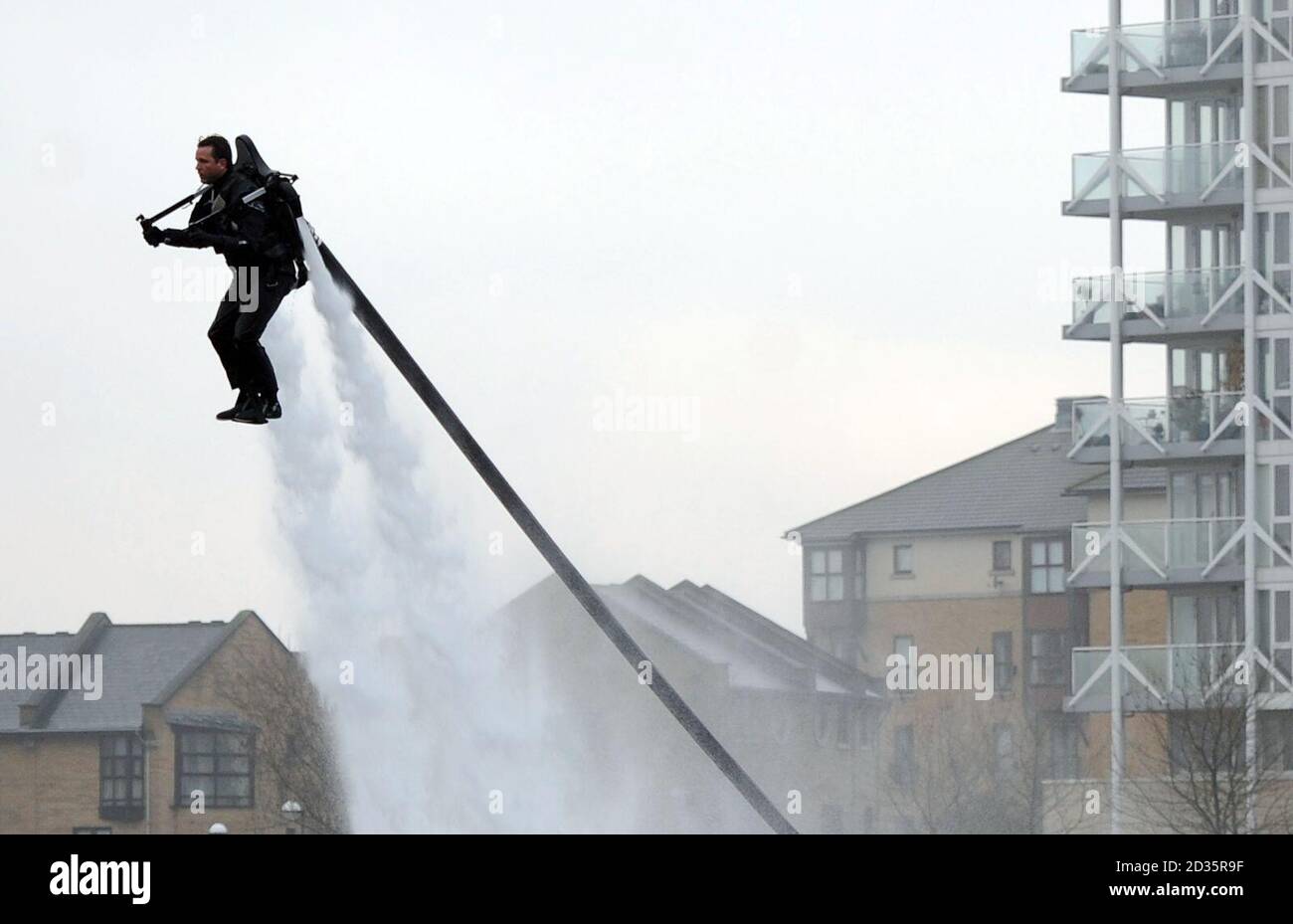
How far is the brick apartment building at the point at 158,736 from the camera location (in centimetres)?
14525

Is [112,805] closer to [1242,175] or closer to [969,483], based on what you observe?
[969,483]

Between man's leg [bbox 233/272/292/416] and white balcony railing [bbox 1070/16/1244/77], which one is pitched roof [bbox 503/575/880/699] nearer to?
white balcony railing [bbox 1070/16/1244/77]

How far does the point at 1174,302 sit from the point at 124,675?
80944 mm

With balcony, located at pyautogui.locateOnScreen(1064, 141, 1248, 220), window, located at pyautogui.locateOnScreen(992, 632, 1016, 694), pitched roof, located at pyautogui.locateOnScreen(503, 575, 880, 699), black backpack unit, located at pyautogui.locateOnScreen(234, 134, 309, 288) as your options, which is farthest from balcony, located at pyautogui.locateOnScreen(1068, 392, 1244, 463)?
black backpack unit, located at pyautogui.locateOnScreen(234, 134, 309, 288)

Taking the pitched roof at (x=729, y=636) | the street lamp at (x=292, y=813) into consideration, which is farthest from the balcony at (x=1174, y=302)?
the street lamp at (x=292, y=813)

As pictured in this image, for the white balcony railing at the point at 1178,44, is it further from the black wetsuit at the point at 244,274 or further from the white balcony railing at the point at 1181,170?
the black wetsuit at the point at 244,274

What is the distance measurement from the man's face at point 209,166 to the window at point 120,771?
13460 cm

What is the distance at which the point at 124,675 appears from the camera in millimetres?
157375

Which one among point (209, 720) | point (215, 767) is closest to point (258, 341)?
point (215, 767)

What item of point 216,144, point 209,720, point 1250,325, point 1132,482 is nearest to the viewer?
point 216,144

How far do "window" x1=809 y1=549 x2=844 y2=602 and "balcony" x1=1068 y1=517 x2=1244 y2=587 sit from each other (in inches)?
2393

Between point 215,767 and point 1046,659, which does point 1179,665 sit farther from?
point 215,767
